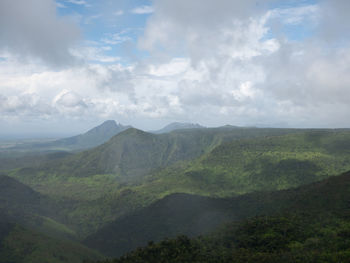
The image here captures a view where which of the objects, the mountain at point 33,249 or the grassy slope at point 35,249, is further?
the mountain at point 33,249

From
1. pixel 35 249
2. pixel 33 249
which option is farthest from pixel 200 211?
pixel 33 249

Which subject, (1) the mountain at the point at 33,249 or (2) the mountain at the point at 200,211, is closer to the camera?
(2) the mountain at the point at 200,211

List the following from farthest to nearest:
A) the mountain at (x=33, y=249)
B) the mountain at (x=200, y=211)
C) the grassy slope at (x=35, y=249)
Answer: the mountain at (x=33, y=249) < the grassy slope at (x=35, y=249) < the mountain at (x=200, y=211)

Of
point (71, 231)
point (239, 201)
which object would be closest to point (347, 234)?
point (239, 201)

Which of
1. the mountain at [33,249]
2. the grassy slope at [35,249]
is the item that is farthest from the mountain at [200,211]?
the mountain at [33,249]

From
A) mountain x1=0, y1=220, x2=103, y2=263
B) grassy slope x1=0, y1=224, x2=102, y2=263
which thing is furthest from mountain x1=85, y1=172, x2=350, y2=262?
mountain x1=0, y1=220, x2=103, y2=263

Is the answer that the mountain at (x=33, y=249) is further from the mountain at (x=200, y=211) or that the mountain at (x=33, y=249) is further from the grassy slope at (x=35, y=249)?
the mountain at (x=200, y=211)

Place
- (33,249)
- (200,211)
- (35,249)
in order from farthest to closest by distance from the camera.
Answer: (200,211)
(35,249)
(33,249)

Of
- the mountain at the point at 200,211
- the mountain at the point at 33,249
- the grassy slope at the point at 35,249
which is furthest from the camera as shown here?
the mountain at the point at 33,249

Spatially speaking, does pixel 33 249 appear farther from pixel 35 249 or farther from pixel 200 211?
pixel 200 211
